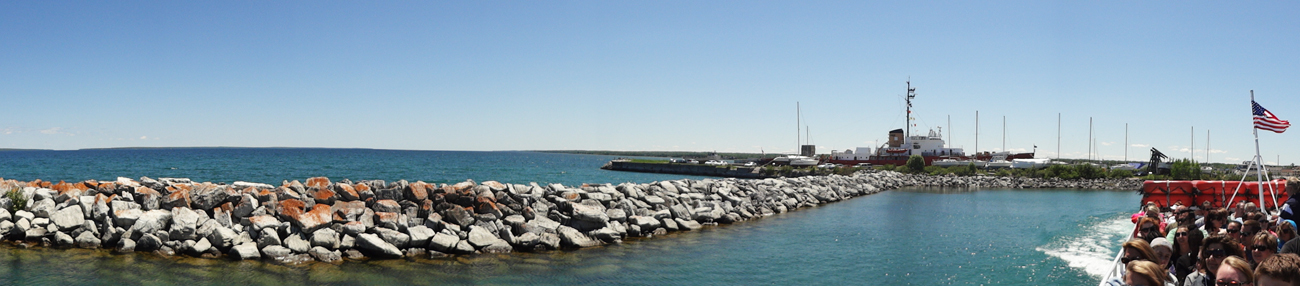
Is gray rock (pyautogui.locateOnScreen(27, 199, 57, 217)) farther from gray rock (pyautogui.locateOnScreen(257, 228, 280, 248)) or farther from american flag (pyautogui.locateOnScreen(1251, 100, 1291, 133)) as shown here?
american flag (pyautogui.locateOnScreen(1251, 100, 1291, 133))

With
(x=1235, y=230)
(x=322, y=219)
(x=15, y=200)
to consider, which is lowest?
(x=322, y=219)

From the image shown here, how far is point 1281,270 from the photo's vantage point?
343 centimetres

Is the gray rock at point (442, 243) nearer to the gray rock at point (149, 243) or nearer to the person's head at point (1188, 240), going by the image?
the gray rock at point (149, 243)

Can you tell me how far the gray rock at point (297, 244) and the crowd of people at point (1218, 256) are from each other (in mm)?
11223

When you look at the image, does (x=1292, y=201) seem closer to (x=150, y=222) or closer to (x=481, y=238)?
(x=481, y=238)

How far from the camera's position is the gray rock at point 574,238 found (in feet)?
42.8

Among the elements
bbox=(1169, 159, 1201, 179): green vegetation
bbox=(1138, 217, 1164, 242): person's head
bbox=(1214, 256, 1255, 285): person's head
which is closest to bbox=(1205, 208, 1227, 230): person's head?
bbox=(1138, 217, 1164, 242): person's head

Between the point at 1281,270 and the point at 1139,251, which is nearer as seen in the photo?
the point at 1281,270

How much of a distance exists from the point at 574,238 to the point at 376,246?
361cm

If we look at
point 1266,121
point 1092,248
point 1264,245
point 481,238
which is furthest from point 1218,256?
point 1092,248

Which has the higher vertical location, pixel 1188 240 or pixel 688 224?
pixel 1188 240

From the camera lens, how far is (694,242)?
14.4 m

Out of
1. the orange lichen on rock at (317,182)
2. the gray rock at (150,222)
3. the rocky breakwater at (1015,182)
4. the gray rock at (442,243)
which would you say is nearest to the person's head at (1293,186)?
the gray rock at (442,243)

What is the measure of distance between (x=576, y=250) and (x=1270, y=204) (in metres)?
18.7
